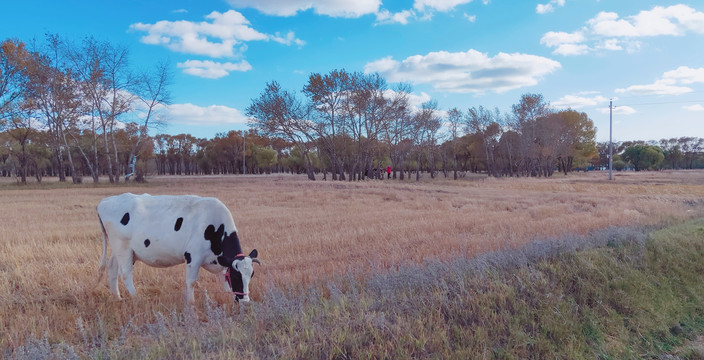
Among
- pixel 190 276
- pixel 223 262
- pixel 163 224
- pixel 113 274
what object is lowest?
pixel 113 274

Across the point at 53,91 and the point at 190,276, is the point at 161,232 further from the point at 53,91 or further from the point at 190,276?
the point at 53,91

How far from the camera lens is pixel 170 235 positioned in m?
6.56

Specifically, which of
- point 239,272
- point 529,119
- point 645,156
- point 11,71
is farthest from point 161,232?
point 645,156

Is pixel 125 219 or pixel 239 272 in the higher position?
pixel 125 219

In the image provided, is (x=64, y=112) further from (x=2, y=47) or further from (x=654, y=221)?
(x=654, y=221)

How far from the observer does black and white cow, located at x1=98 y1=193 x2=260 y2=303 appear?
6.38 meters

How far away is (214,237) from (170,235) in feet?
2.49

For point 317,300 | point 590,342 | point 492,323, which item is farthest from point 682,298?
point 317,300

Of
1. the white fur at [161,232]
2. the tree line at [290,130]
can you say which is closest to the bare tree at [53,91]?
the tree line at [290,130]

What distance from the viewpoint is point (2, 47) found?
3859cm

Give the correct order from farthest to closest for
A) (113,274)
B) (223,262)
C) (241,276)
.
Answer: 1. (113,274)
2. (223,262)
3. (241,276)

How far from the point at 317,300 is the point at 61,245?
8.31 meters

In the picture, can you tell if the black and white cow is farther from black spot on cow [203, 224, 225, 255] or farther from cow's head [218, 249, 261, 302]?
cow's head [218, 249, 261, 302]

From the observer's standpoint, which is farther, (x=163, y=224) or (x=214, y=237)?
(x=163, y=224)
